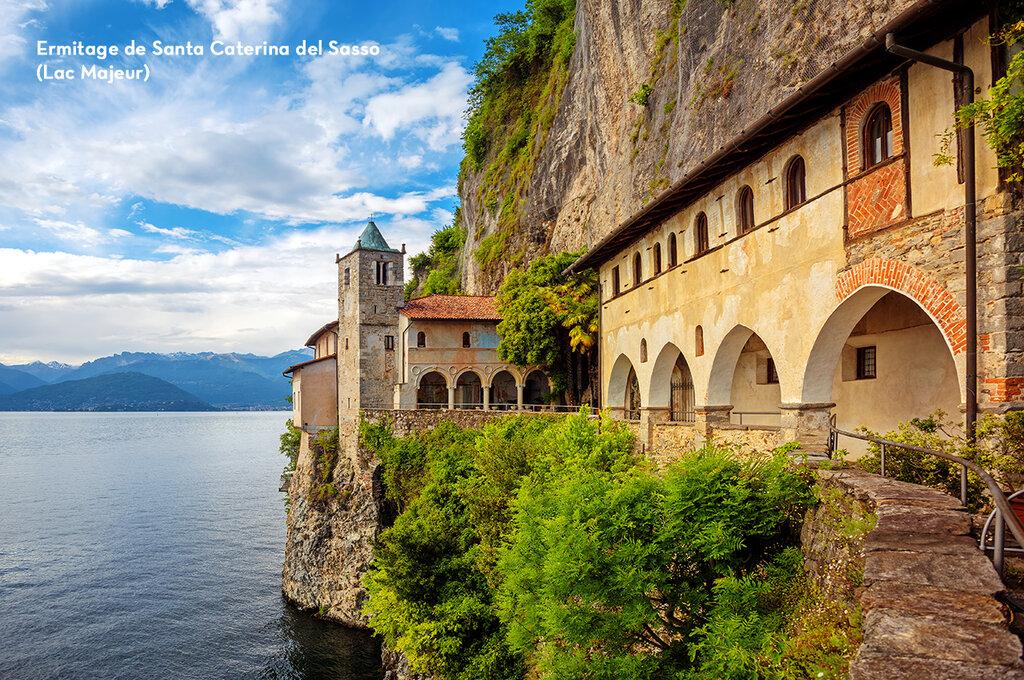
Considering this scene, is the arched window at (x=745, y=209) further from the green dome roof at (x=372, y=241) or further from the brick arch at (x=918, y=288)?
the green dome roof at (x=372, y=241)

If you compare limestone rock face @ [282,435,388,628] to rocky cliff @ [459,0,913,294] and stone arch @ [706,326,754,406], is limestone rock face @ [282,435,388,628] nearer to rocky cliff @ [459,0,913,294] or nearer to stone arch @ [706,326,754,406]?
rocky cliff @ [459,0,913,294]

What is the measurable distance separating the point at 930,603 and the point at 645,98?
97.5 ft

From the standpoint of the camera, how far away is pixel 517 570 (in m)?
13.4

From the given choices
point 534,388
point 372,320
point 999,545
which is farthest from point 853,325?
point 534,388

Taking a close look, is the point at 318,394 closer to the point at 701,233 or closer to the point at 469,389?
the point at 469,389

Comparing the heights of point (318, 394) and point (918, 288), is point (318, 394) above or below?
below

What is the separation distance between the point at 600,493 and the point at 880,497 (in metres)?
5.17

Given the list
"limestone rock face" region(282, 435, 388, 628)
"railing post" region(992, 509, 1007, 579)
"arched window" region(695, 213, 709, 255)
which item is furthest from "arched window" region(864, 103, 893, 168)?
"limestone rock face" region(282, 435, 388, 628)

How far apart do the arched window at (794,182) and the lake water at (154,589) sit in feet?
79.7

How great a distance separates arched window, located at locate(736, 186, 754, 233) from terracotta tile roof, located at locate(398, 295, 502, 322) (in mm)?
24223

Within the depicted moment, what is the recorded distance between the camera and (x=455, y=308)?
135 ft

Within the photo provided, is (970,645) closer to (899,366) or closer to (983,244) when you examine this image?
(983,244)

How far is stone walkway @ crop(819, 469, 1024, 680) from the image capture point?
470 centimetres

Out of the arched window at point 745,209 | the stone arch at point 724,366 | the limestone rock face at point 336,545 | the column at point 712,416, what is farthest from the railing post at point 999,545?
the limestone rock face at point 336,545
